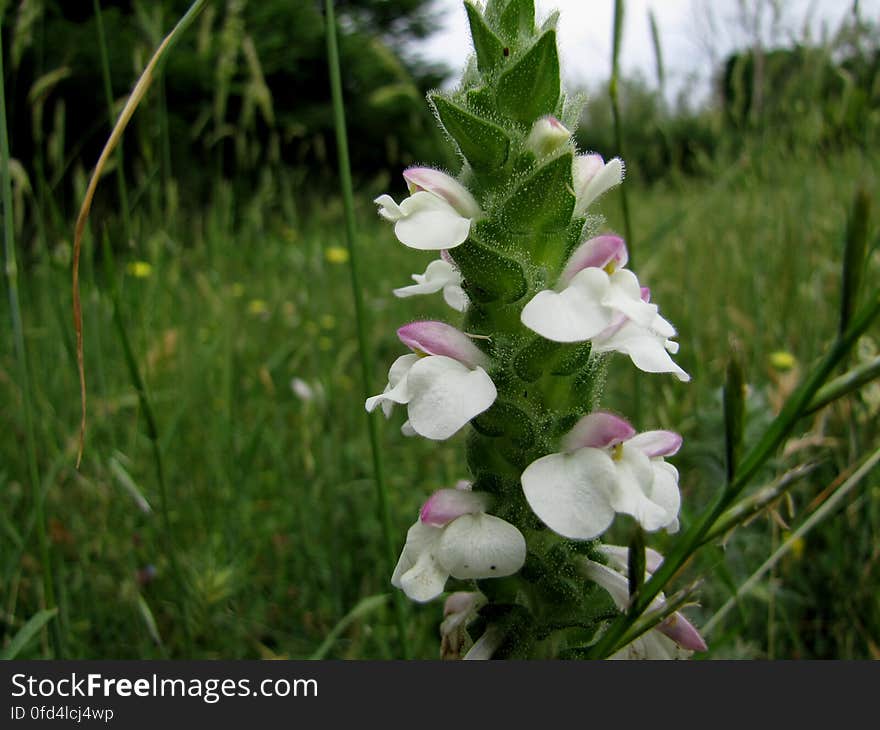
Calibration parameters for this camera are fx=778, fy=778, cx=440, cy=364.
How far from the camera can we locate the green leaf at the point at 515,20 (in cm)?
71

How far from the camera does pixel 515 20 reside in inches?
28.0

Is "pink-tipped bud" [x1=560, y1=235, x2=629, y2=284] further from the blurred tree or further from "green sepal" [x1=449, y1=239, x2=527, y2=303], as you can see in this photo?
the blurred tree

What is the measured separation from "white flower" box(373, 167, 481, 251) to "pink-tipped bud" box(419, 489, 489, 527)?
0.21 metres

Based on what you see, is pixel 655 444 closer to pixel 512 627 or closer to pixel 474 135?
pixel 512 627

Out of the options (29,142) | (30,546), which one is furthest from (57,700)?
(29,142)

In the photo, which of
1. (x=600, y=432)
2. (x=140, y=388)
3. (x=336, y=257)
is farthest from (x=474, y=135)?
(x=336, y=257)

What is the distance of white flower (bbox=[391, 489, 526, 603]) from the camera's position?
0.62 metres

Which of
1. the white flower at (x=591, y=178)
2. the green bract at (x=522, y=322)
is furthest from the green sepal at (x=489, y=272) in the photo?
the white flower at (x=591, y=178)

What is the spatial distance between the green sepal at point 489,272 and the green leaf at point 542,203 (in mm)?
37

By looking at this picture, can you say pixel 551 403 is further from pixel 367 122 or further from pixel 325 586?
pixel 367 122

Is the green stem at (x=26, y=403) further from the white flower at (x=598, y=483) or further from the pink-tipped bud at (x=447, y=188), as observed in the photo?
the white flower at (x=598, y=483)

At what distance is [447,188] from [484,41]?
0.14m

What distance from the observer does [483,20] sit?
2.30ft

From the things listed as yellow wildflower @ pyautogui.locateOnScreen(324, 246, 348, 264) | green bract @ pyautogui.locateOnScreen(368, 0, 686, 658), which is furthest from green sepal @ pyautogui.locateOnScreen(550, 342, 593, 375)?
yellow wildflower @ pyautogui.locateOnScreen(324, 246, 348, 264)
